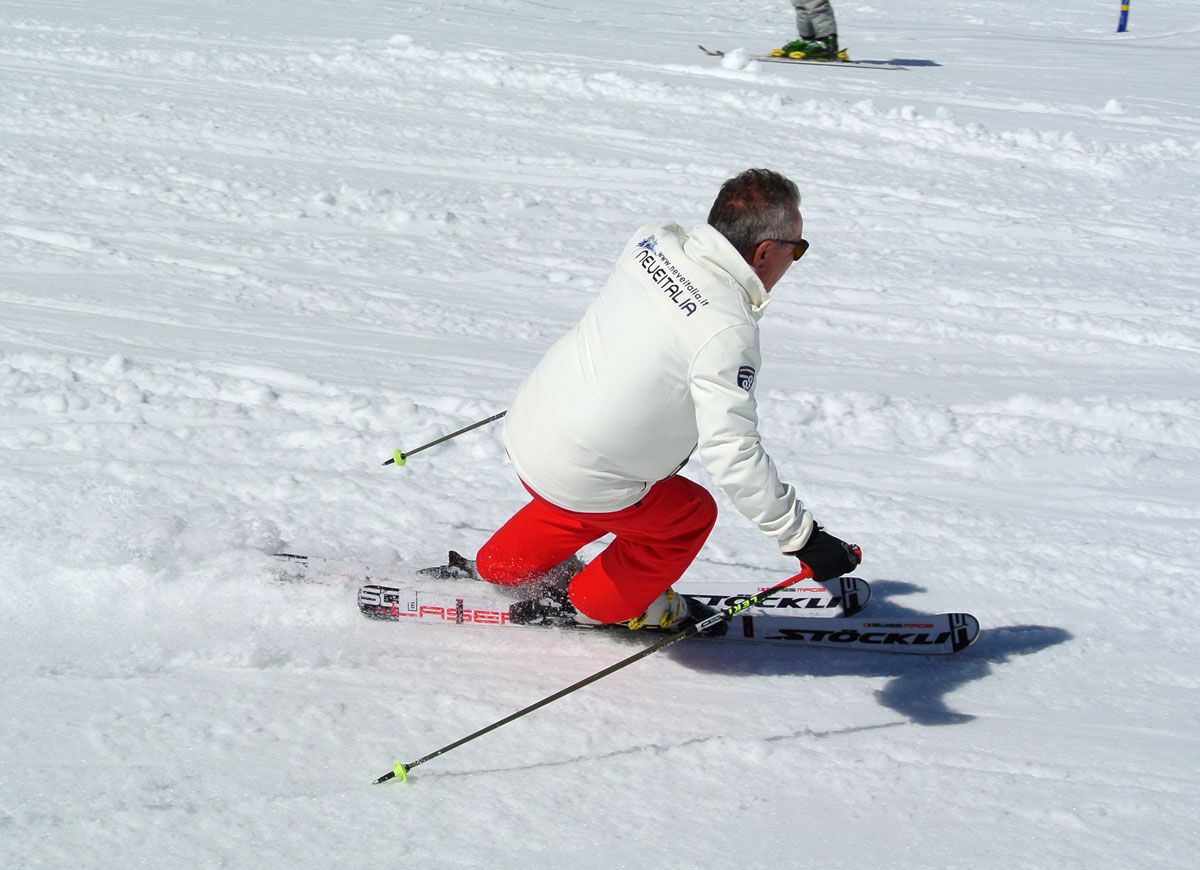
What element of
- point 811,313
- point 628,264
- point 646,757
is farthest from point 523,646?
point 811,313

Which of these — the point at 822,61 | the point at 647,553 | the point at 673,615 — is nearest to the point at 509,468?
the point at 673,615

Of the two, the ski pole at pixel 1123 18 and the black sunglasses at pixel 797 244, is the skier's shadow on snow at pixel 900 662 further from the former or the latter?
the ski pole at pixel 1123 18

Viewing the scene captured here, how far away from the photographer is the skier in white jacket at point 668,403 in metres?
2.72

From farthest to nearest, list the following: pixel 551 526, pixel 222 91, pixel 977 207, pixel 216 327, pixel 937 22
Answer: pixel 937 22 < pixel 222 91 < pixel 977 207 < pixel 216 327 < pixel 551 526

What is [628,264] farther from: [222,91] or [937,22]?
[937,22]

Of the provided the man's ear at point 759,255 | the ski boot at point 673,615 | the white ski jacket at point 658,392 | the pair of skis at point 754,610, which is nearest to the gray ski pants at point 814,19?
the pair of skis at point 754,610

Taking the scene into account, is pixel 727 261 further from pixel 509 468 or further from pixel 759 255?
pixel 509 468

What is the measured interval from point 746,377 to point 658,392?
238 mm

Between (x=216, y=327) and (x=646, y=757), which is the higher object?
(x=216, y=327)

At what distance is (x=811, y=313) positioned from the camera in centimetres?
644

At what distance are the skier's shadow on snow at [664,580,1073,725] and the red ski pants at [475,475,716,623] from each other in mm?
386

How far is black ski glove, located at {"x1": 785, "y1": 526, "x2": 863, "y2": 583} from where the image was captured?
113 inches

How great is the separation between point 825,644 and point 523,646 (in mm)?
980

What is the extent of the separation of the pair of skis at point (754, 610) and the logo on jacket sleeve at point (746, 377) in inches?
42.8
